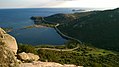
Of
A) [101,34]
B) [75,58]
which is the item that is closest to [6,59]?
[75,58]

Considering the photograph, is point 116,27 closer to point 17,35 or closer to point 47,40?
point 47,40

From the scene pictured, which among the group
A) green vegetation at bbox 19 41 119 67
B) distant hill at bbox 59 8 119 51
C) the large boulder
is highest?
the large boulder

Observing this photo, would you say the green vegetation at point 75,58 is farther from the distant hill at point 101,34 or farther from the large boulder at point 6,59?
the distant hill at point 101,34

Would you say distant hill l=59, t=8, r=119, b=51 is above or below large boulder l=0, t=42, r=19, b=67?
below

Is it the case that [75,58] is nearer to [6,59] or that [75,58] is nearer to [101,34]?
[6,59]

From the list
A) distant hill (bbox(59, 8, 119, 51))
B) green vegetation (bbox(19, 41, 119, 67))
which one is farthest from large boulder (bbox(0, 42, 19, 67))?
distant hill (bbox(59, 8, 119, 51))

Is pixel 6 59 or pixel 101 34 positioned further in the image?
pixel 101 34

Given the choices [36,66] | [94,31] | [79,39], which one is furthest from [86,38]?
[36,66]

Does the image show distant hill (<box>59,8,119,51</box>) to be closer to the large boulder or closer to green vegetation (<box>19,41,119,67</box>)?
green vegetation (<box>19,41,119,67</box>)

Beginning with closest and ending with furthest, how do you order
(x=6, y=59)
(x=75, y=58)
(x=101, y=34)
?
(x=6, y=59) < (x=75, y=58) < (x=101, y=34)

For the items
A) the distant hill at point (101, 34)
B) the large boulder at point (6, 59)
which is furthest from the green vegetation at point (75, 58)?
the distant hill at point (101, 34)

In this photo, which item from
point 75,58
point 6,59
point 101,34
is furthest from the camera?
point 101,34
